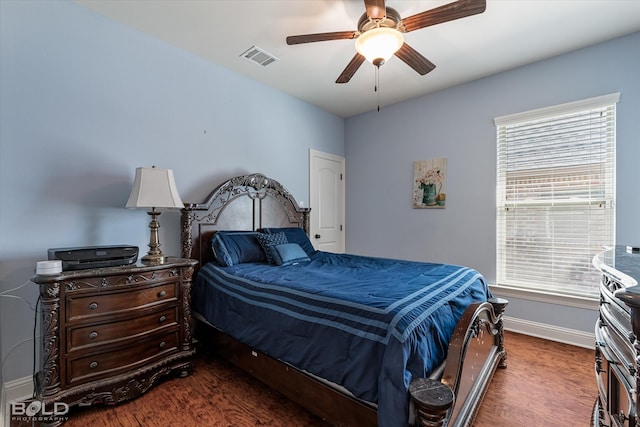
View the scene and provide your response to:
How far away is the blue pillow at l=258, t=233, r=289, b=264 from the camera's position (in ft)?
9.21

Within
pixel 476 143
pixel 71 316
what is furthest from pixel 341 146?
pixel 71 316

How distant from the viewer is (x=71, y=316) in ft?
5.67

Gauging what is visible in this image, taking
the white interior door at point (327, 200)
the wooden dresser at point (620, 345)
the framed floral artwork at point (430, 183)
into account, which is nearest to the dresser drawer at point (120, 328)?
the white interior door at point (327, 200)

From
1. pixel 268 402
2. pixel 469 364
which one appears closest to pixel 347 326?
pixel 469 364

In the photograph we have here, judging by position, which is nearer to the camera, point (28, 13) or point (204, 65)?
point (28, 13)

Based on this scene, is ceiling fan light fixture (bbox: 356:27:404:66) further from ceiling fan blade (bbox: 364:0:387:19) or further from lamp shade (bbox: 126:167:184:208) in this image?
lamp shade (bbox: 126:167:184:208)

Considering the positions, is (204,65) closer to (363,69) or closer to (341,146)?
(363,69)

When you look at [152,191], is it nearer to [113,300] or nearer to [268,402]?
[113,300]

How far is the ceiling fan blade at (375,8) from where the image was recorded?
1.72 meters

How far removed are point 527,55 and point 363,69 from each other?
1.67m

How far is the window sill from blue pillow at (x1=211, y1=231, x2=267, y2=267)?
2.72 meters

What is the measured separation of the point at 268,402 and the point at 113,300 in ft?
4.06

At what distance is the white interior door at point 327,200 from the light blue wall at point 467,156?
17 centimetres

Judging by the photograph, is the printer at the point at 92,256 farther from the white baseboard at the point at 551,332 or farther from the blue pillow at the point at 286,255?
the white baseboard at the point at 551,332
